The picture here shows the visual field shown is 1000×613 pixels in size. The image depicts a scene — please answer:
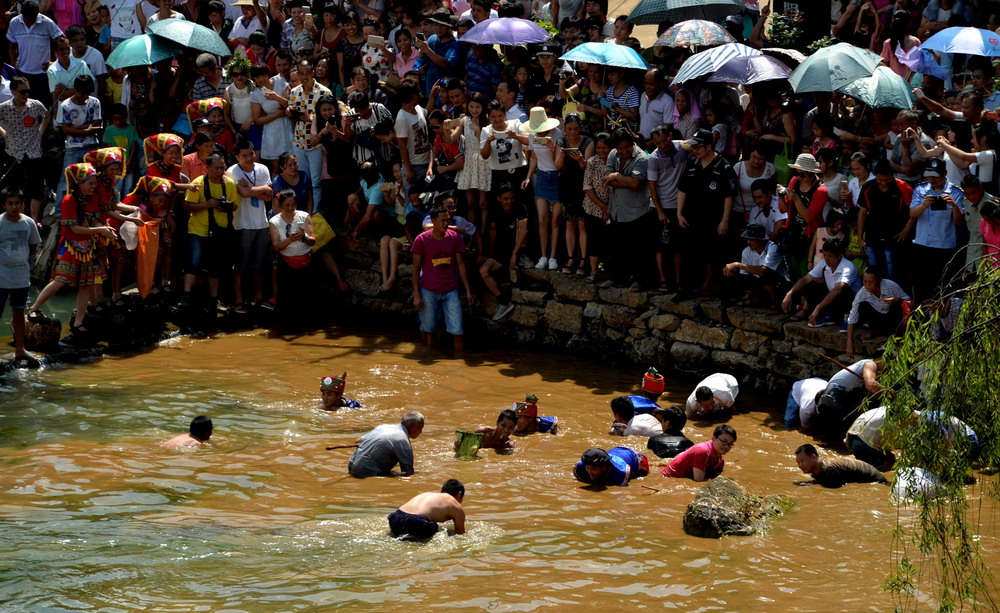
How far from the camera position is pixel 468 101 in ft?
51.9

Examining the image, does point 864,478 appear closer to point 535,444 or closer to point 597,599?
point 535,444

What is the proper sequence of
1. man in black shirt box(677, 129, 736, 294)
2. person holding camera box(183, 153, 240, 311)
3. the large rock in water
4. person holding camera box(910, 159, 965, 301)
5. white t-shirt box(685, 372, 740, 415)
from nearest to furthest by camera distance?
the large rock in water, person holding camera box(910, 159, 965, 301), white t-shirt box(685, 372, 740, 415), man in black shirt box(677, 129, 736, 294), person holding camera box(183, 153, 240, 311)

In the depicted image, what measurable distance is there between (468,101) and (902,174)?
5645mm

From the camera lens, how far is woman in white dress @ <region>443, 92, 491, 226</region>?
15.4 m

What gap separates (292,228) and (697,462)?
7.26m

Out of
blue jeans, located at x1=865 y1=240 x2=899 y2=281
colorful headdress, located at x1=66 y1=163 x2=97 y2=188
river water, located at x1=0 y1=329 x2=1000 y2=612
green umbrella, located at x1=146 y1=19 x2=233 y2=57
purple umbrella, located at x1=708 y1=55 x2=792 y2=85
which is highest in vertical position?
green umbrella, located at x1=146 y1=19 x2=233 y2=57

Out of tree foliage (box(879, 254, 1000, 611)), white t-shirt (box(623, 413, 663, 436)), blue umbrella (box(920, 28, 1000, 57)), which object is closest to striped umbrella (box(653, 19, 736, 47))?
blue umbrella (box(920, 28, 1000, 57))

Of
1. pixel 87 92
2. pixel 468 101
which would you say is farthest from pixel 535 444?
pixel 87 92

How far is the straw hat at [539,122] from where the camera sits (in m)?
14.7

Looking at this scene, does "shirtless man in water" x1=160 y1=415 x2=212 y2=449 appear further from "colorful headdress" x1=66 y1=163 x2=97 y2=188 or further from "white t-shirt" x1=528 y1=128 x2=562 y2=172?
"white t-shirt" x1=528 y1=128 x2=562 y2=172

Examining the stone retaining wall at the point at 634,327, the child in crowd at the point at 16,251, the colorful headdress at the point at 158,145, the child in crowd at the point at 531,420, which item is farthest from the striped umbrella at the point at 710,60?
the child in crowd at the point at 16,251

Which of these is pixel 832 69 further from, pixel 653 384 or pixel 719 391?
pixel 653 384

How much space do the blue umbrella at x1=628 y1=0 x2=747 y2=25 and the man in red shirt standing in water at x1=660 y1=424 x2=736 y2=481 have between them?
21.4 feet

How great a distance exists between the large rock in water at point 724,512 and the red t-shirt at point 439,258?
244 inches
